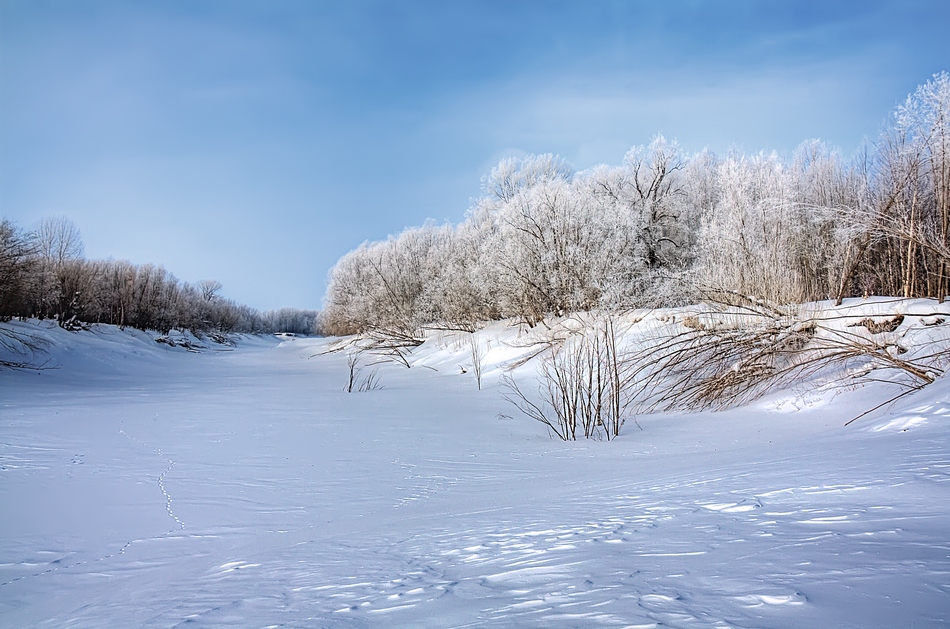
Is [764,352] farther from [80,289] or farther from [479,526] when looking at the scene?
[80,289]

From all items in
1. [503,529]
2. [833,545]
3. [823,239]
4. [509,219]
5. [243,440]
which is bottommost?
[243,440]

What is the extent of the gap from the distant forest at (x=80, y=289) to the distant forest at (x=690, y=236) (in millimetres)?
12640

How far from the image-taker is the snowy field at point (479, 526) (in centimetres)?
112

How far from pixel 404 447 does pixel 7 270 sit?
39.8 feet

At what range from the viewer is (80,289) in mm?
28219

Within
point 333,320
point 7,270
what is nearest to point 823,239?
point 7,270

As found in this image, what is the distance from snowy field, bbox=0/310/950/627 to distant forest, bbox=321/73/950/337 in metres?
3.05

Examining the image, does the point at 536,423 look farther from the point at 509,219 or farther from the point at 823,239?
the point at 509,219

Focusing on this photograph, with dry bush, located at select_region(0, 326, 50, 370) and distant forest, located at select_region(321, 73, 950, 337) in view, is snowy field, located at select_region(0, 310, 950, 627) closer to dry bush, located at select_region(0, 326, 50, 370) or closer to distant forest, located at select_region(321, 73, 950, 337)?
distant forest, located at select_region(321, 73, 950, 337)

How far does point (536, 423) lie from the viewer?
6.83 m

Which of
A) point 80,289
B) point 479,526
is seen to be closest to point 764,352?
point 479,526

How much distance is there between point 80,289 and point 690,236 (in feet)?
102

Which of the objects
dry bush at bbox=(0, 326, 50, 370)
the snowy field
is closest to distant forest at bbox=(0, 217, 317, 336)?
dry bush at bbox=(0, 326, 50, 370)

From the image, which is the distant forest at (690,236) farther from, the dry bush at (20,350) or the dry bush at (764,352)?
the dry bush at (20,350)
